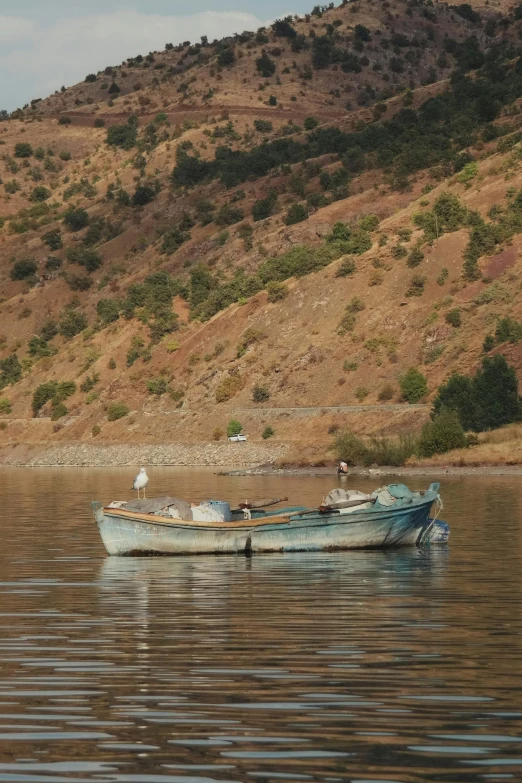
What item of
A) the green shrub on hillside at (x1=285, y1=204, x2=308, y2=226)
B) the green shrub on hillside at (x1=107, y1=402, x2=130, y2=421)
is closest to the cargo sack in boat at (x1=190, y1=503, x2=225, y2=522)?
the green shrub on hillside at (x1=107, y1=402, x2=130, y2=421)

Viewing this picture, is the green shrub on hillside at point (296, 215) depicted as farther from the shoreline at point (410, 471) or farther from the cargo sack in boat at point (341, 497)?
the cargo sack in boat at point (341, 497)

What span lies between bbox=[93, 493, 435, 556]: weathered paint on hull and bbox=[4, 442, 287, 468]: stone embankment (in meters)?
50.1

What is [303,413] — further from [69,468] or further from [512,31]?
[512,31]

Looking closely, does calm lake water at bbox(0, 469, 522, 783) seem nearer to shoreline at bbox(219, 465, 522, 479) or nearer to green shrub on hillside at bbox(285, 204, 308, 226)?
shoreline at bbox(219, 465, 522, 479)

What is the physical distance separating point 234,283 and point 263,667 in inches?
3948

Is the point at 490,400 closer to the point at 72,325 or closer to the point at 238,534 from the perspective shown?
the point at 238,534

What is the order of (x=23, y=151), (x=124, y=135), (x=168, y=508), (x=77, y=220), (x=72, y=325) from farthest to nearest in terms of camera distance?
(x=23, y=151), (x=124, y=135), (x=77, y=220), (x=72, y=325), (x=168, y=508)

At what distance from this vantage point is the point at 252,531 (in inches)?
1293

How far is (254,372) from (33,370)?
31.3m

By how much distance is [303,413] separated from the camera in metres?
91.0

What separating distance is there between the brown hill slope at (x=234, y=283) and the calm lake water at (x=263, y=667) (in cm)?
Result: 5587

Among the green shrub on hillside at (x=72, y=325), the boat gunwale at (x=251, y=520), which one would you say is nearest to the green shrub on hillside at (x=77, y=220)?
the green shrub on hillside at (x=72, y=325)

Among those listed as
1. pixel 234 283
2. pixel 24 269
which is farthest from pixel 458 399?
pixel 24 269

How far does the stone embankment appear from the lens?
85.9 meters
